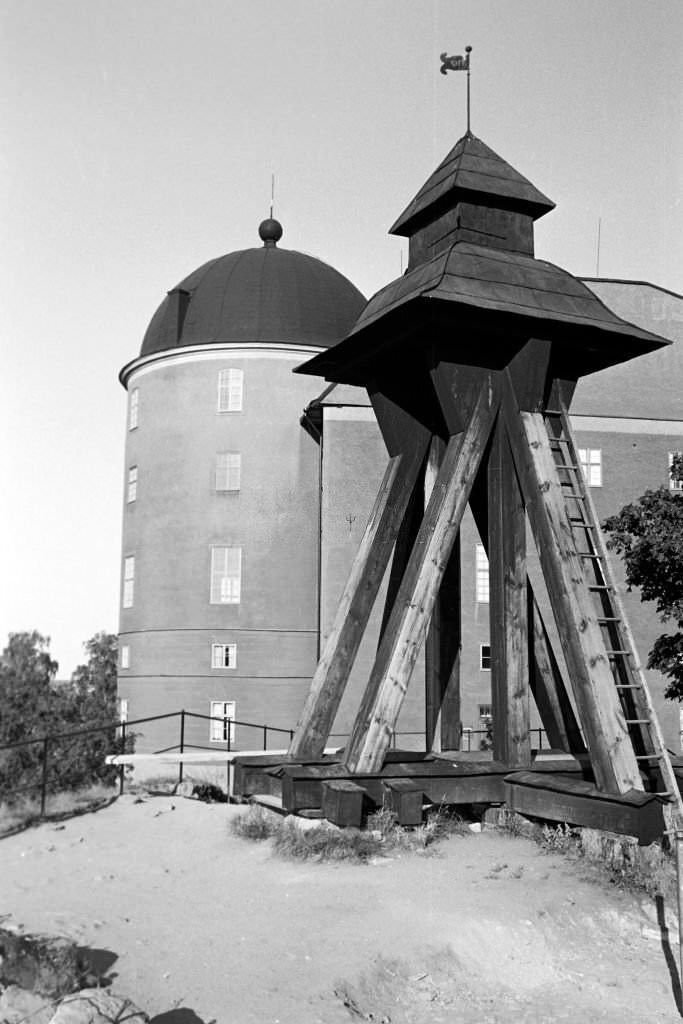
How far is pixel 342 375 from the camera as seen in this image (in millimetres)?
11953

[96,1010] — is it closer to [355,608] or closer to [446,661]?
[355,608]

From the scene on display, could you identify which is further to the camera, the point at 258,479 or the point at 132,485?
the point at 132,485

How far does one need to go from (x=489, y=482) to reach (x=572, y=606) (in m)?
1.80

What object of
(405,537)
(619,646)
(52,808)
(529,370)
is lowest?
(52,808)

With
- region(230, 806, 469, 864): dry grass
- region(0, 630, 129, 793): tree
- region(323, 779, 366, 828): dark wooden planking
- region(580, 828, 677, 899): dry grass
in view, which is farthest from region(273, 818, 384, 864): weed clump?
region(0, 630, 129, 793): tree

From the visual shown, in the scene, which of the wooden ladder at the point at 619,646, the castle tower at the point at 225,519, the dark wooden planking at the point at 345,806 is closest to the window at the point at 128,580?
the castle tower at the point at 225,519

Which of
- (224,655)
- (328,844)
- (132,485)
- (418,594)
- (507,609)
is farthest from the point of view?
(132,485)

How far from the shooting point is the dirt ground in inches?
245

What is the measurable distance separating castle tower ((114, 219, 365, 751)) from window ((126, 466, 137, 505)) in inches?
12.7

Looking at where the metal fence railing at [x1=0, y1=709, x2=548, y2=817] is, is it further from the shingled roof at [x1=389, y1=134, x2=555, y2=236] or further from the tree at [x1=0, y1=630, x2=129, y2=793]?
the shingled roof at [x1=389, y1=134, x2=555, y2=236]

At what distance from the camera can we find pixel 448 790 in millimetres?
9773

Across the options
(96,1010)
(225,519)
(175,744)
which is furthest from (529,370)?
(175,744)

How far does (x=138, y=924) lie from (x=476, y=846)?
302cm

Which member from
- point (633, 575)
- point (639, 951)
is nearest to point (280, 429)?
point (633, 575)
